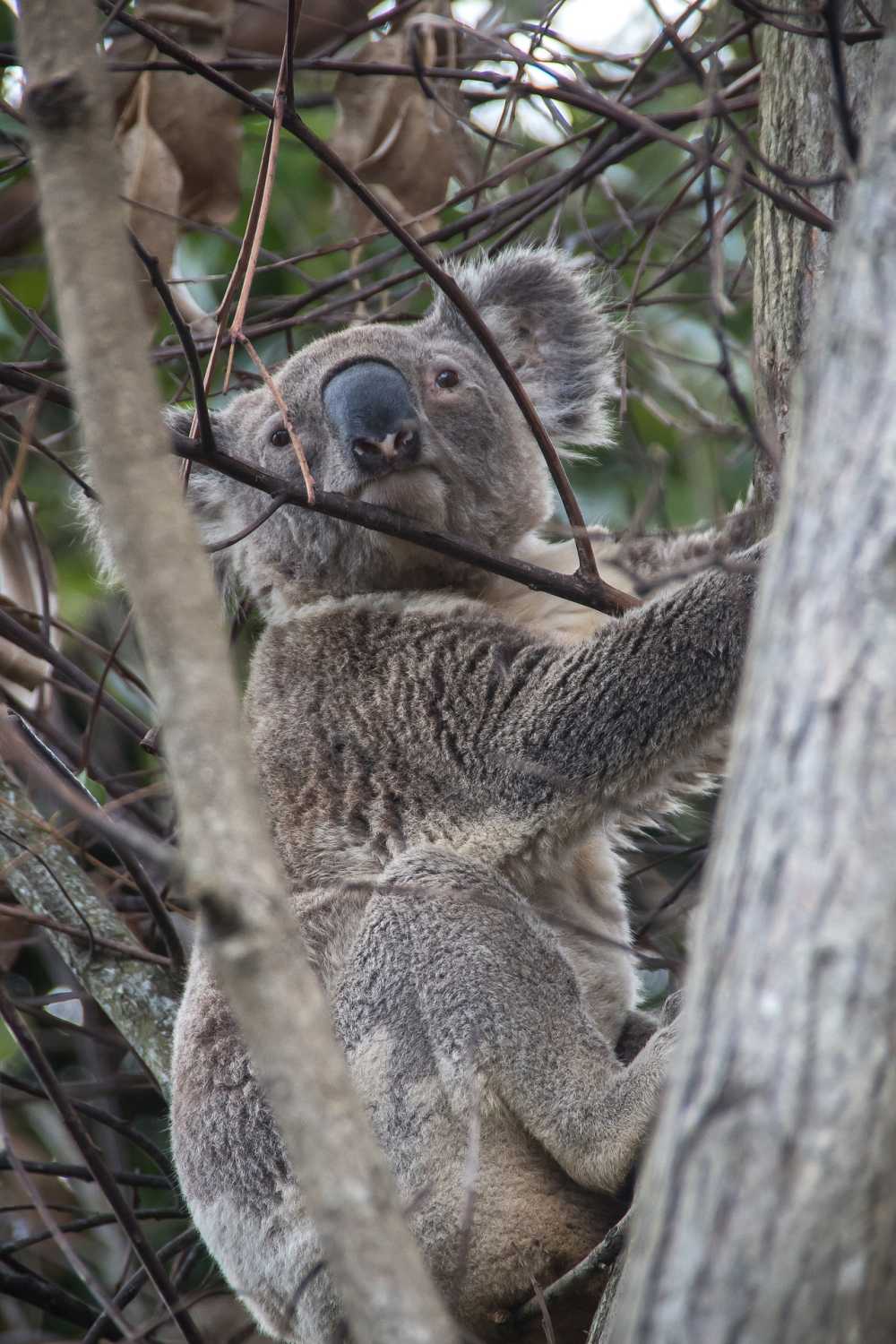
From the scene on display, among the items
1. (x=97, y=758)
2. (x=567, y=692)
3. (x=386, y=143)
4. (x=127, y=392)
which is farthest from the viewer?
(x=97, y=758)

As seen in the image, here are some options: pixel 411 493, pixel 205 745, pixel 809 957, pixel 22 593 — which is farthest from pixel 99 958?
pixel 809 957

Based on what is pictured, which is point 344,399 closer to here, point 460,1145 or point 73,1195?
point 460,1145

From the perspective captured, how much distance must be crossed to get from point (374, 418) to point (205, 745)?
216 centimetres

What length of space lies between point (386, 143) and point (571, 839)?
2.12 metres

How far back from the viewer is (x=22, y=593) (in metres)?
4.19

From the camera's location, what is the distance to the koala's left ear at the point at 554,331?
413 cm

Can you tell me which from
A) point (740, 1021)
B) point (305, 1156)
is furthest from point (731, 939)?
point (305, 1156)

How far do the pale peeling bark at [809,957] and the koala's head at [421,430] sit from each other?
211 cm

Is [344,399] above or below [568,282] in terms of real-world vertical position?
below

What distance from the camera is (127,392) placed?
4.50ft

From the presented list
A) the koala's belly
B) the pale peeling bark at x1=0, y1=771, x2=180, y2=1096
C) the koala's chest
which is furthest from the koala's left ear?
the koala's belly

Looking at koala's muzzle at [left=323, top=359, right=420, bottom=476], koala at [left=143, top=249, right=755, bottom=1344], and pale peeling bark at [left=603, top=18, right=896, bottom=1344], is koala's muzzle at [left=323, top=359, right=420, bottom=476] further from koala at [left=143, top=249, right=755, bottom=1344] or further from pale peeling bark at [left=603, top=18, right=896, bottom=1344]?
pale peeling bark at [left=603, top=18, right=896, bottom=1344]

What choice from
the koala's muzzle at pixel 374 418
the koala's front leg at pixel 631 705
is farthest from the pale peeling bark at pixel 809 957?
the koala's muzzle at pixel 374 418

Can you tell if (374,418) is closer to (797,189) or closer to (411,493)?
(411,493)
